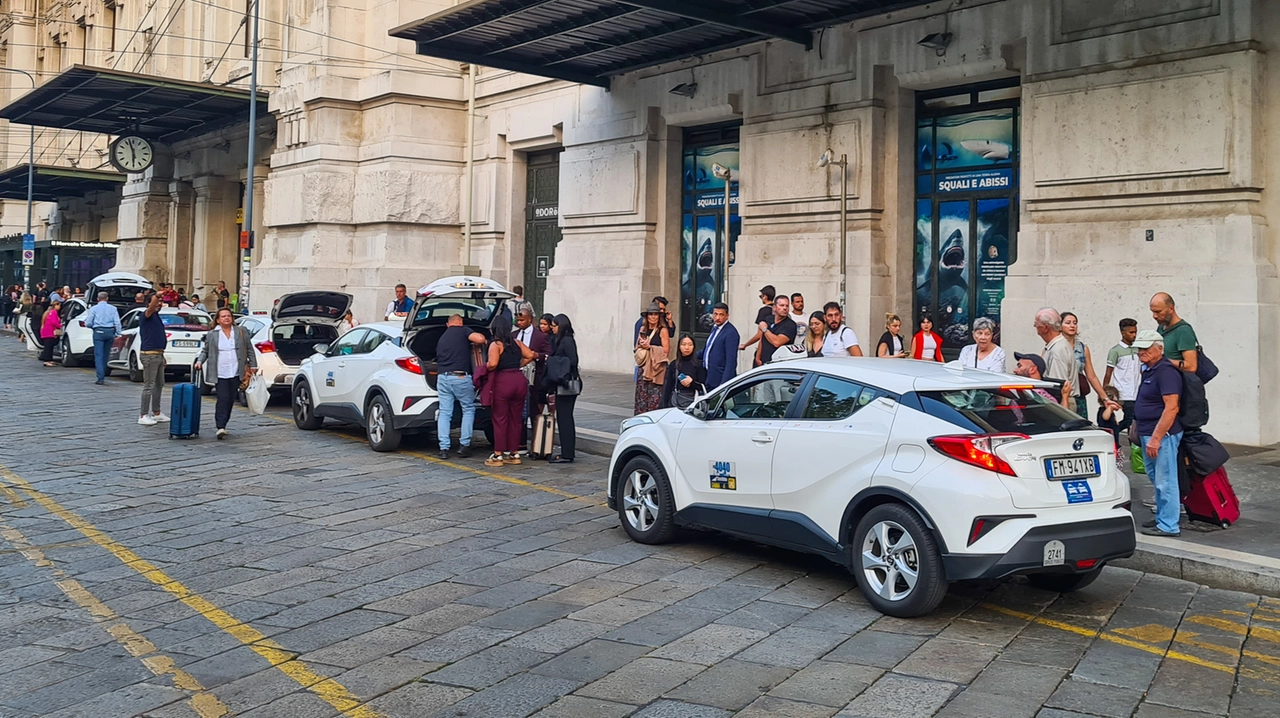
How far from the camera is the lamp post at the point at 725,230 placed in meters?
18.2

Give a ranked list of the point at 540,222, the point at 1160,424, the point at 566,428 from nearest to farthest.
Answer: the point at 1160,424 < the point at 566,428 < the point at 540,222

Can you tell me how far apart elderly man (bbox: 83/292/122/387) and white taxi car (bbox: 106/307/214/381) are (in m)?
0.29

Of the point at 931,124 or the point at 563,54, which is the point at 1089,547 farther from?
the point at 563,54

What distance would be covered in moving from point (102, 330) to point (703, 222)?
1141 centimetres

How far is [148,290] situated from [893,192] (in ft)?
60.5

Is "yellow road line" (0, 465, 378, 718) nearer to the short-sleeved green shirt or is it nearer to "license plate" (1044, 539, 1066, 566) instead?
"license plate" (1044, 539, 1066, 566)

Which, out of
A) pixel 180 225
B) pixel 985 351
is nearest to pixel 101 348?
pixel 985 351

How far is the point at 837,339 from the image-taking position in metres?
12.6

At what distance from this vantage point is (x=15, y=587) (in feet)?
22.7

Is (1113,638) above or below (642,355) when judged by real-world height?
below

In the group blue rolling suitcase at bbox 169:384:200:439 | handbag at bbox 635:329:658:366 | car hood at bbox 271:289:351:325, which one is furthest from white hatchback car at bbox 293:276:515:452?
car hood at bbox 271:289:351:325

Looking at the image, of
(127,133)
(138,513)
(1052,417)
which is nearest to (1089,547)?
(1052,417)

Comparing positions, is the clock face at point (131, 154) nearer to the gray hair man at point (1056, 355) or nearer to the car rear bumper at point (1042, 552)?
the gray hair man at point (1056, 355)

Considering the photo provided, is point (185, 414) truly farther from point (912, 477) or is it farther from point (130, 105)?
point (130, 105)
